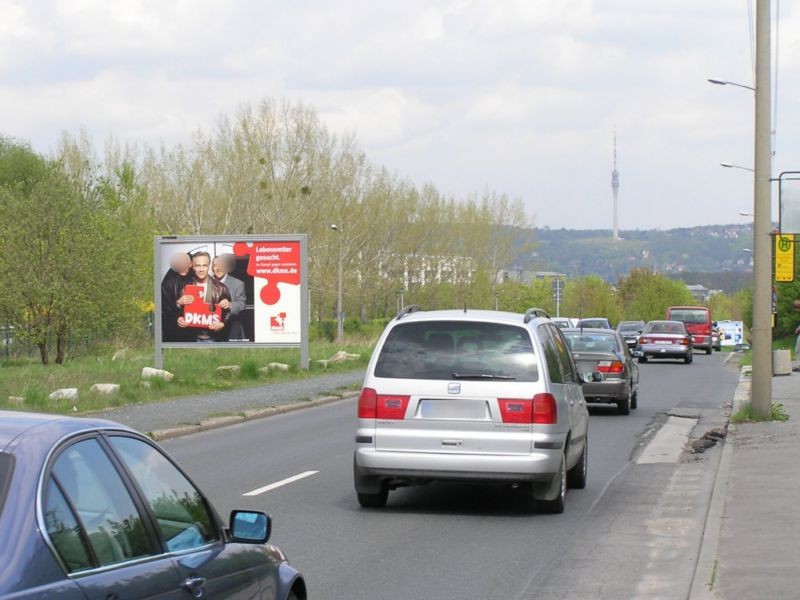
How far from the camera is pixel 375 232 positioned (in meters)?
81.6

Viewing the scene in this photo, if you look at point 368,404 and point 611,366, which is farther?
point 611,366

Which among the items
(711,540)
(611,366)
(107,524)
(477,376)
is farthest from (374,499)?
(611,366)

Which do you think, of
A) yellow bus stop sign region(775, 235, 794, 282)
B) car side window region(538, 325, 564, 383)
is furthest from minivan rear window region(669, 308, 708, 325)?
car side window region(538, 325, 564, 383)

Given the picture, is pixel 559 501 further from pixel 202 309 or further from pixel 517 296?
pixel 517 296

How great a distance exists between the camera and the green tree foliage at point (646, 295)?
14750cm

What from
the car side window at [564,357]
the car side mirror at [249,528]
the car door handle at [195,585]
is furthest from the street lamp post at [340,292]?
the car door handle at [195,585]

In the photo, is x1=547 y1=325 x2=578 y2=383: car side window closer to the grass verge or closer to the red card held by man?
the grass verge

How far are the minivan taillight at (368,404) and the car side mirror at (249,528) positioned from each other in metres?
5.88

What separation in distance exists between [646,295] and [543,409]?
A: 140 m

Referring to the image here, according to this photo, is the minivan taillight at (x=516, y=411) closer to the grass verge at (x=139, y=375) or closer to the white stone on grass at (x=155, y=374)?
the grass verge at (x=139, y=375)

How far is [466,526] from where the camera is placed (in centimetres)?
1039

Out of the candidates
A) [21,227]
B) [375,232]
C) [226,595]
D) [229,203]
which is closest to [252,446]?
[226,595]

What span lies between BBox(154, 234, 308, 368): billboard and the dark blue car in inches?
1039

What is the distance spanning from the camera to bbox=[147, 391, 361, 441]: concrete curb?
58.2ft
